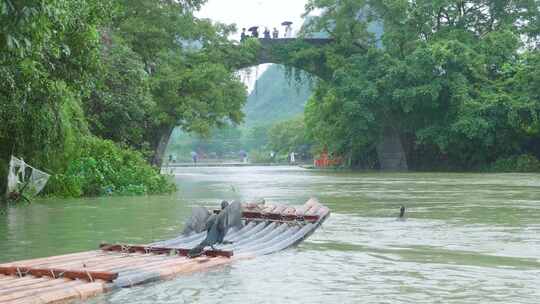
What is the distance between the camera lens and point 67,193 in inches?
734

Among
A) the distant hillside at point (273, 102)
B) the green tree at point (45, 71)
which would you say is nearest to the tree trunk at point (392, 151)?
the green tree at point (45, 71)

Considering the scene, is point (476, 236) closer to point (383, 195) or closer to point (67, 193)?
point (383, 195)

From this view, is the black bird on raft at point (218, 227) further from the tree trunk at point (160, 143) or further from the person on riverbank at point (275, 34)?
the person on riverbank at point (275, 34)

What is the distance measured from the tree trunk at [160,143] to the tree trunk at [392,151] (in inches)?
467

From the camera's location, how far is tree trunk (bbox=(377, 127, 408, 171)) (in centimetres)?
4244

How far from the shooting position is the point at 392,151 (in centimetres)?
4272

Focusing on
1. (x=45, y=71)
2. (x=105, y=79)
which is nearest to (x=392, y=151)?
(x=105, y=79)

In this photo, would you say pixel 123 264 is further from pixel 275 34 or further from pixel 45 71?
pixel 275 34

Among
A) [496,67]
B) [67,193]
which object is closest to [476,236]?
[67,193]

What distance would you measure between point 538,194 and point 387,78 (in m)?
20.0

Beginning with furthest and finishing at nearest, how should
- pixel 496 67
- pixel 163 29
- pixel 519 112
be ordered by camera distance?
pixel 496 67 → pixel 519 112 → pixel 163 29

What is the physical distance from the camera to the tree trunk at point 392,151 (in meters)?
42.4

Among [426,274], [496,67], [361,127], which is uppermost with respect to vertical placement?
[496,67]

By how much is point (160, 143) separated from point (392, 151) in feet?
41.9
